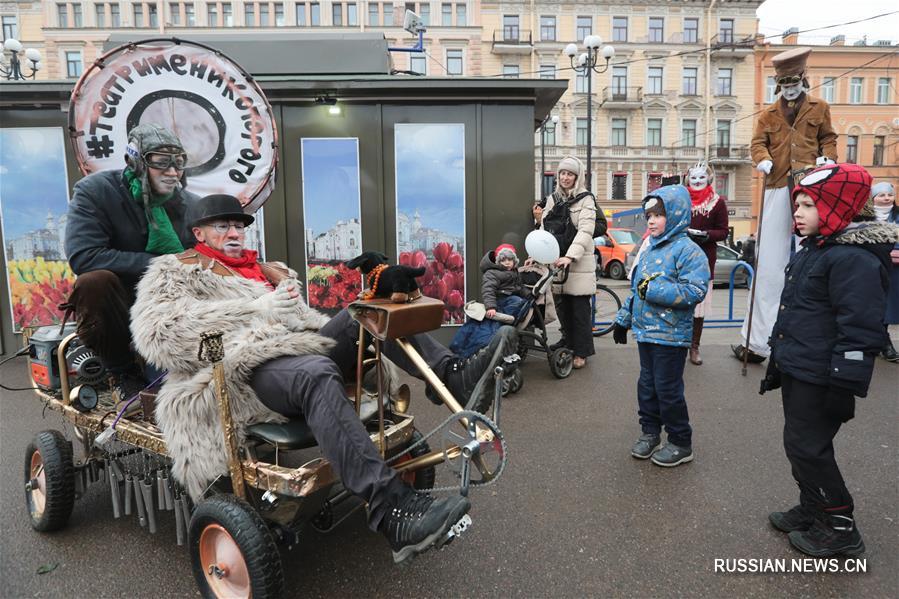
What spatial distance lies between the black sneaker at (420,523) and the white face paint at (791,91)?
4828 mm

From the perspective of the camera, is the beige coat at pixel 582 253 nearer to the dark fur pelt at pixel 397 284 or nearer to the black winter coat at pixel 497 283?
the black winter coat at pixel 497 283

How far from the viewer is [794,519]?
110 inches

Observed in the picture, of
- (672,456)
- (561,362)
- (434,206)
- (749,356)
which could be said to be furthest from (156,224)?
(749,356)

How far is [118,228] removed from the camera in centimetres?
300

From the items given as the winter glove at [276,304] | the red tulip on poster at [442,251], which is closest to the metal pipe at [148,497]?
the winter glove at [276,304]

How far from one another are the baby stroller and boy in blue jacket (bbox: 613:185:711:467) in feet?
5.77

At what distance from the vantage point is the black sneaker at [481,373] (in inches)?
89.0

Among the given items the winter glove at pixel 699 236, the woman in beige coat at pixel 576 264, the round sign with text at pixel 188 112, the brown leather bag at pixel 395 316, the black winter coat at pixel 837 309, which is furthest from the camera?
the woman in beige coat at pixel 576 264

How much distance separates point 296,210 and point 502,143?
106 inches

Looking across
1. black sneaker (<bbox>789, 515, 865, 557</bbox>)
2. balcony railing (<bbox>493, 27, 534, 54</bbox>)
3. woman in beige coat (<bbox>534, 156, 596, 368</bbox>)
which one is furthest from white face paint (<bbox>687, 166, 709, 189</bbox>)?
balcony railing (<bbox>493, 27, 534, 54</bbox>)

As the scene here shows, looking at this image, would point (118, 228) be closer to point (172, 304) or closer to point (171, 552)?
point (172, 304)

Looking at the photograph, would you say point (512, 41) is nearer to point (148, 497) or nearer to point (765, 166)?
point (765, 166)

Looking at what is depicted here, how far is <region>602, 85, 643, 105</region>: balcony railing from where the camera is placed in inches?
1516

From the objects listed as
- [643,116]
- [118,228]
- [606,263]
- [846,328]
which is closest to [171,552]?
[118,228]
